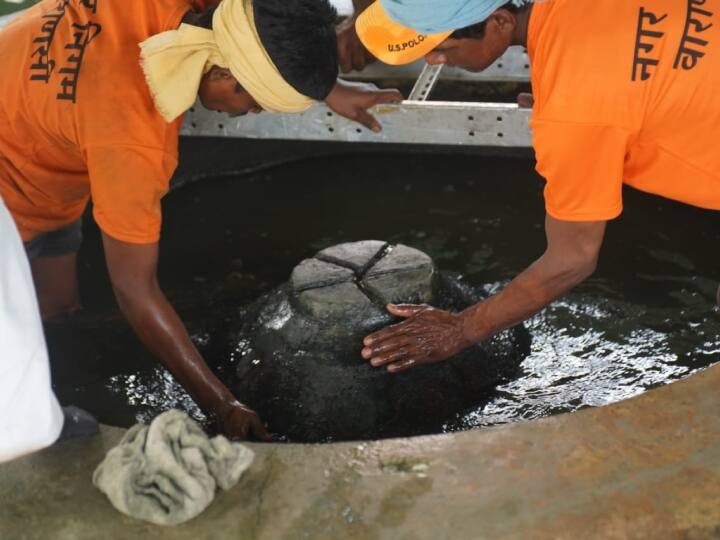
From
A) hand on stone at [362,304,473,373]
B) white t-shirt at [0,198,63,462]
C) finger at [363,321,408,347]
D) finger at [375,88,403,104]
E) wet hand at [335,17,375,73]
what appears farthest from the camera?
finger at [375,88,403,104]

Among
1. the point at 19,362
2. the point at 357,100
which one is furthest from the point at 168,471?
the point at 357,100

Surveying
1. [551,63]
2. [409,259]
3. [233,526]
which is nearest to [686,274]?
[409,259]

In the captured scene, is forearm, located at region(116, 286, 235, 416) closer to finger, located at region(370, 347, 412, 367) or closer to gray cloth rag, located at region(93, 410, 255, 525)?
finger, located at region(370, 347, 412, 367)

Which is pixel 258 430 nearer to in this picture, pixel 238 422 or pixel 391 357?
pixel 238 422

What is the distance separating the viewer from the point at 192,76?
2.65m

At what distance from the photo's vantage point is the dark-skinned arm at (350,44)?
373 centimetres

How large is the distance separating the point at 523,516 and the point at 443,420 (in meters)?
1.33

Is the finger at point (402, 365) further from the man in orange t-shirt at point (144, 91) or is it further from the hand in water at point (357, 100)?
the hand in water at point (357, 100)

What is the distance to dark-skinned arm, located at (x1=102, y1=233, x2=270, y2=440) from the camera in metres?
2.70

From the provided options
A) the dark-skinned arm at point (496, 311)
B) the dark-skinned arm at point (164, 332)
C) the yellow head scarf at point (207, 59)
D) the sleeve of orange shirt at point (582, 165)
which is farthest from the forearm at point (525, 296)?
the yellow head scarf at point (207, 59)

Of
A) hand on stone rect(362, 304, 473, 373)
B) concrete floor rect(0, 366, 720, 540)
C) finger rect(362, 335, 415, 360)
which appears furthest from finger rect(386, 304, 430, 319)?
concrete floor rect(0, 366, 720, 540)

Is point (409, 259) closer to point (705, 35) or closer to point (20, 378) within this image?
point (705, 35)

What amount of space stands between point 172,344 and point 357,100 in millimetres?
1569

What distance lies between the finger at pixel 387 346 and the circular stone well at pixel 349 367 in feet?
0.42
